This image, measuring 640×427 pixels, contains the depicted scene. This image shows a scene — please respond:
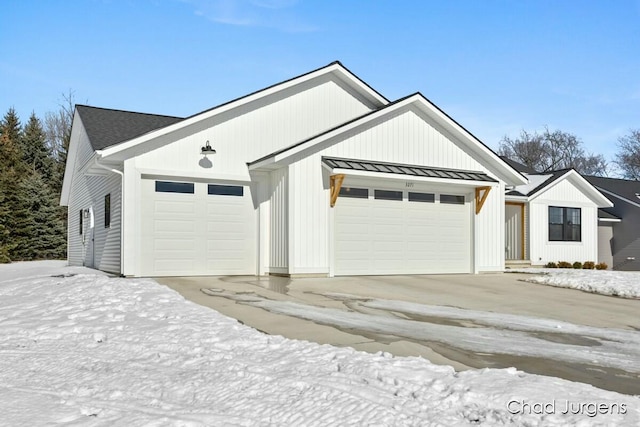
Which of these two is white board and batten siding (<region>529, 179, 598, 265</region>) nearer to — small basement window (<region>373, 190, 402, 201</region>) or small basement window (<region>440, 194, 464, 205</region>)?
small basement window (<region>440, 194, 464, 205</region>)

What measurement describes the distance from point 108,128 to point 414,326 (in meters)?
12.5

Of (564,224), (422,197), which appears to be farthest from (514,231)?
(422,197)

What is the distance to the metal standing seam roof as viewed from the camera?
13062 mm

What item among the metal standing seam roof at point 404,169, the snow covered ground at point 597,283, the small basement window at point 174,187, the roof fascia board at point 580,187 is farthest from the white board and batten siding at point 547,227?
the small basement window at point 174,187

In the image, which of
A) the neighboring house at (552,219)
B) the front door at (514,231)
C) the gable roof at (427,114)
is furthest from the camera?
the front door at (514,231)

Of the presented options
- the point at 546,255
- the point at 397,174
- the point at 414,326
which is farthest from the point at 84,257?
the point at 546,255

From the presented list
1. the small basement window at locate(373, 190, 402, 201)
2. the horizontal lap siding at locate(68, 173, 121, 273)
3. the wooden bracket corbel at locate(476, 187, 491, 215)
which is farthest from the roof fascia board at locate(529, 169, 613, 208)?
the horizontal lap siding at locate(68, 173, 121, 273)

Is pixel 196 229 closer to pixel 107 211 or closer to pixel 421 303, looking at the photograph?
pixel 107 211

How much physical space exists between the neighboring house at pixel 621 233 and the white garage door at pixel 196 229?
19.3m

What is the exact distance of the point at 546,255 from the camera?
20.4 meters

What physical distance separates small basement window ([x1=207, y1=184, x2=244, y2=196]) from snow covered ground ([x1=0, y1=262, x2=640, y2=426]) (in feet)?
23.7

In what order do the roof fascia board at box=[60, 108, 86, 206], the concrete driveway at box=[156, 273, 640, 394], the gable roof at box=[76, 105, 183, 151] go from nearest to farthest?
the concrete driveway at box=[156, 273, 640, 394]
the gable roof at box=[76, 105, 183, 151]
the roof fascia board at box=[60, 108, 86, 206]

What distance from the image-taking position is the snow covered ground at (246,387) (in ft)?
11.2

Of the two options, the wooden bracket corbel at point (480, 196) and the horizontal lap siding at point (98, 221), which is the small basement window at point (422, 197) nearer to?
the wooden bracket corbel at point (480, 196)
